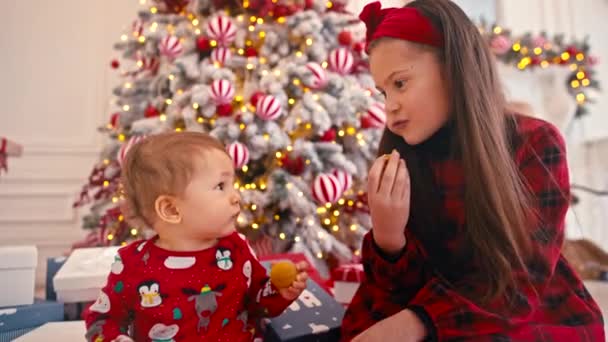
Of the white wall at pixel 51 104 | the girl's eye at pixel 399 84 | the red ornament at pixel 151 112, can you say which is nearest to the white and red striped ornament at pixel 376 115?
the red ornament at pixel 151 112

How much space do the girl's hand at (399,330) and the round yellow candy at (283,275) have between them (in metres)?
0.14

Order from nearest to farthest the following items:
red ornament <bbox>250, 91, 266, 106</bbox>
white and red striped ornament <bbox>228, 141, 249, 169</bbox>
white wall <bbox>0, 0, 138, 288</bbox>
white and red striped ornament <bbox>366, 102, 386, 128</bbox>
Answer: white and red striped ornament <bbox>228, 141, 249, 169</bbox> → red ornament <bbox>250, 91, 266, 106</bbox> → white and red striped ornament <bbox>366, 102, 386, 128</bbox> → white wall <bbox>0, 0, 138, 288</bbox>

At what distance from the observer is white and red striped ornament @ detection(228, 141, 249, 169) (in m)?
1.58

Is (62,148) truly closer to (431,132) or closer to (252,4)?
(252,4)

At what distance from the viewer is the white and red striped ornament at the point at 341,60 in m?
1.81

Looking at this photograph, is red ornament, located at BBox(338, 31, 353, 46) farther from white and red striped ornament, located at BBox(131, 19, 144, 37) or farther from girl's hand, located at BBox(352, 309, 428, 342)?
girl's hand, located at BBox(352, 309, 428, 342)

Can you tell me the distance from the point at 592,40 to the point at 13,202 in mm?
3300

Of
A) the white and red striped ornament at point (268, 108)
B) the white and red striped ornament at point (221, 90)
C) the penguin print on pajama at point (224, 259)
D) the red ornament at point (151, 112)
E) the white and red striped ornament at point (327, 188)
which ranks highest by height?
the white and red striped ornament at point (221, 90)

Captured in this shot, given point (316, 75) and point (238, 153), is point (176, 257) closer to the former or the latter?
point (238, 153)

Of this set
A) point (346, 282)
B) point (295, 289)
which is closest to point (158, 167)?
point (295, 289)

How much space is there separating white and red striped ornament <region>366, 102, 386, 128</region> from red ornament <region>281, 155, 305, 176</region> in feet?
1.07

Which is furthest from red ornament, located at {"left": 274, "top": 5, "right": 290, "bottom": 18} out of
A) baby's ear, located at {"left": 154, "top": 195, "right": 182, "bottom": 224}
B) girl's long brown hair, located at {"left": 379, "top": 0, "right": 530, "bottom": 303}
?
baby's ear, located at {"left": 154, "top": 195, "right": 182, "bottom": 224}

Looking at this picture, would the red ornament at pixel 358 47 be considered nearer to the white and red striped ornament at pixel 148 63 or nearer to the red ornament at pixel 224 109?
the red ornament at pixel 224 109

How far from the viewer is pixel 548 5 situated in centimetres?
278
